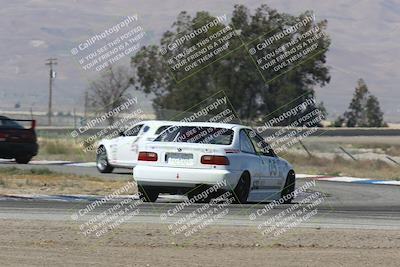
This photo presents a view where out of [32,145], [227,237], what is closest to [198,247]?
[227,237]

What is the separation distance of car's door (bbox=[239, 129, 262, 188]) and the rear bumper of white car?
364 millimetres

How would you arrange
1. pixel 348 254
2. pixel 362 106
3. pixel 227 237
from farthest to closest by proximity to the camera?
pixel 362 106 < pixel 227 237 < pixel 348 254

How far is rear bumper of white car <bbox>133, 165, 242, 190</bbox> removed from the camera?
17.4 meters

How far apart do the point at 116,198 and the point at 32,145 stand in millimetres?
11915

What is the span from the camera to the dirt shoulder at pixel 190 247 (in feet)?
34.3

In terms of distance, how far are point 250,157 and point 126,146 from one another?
33.4ft

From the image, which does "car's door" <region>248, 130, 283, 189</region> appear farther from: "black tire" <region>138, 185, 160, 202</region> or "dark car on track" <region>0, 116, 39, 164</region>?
"dark car on track" <region>0, 116, 39, 164</region>

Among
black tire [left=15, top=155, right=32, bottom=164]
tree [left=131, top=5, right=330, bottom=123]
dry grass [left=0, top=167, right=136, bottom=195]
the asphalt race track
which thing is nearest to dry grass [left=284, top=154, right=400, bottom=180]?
black tire [left=15, top=155, right=32, bottom=164]

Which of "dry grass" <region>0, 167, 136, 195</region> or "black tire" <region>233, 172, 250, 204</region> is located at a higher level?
"dry grass" <region>0, 167, 136, 195</region>

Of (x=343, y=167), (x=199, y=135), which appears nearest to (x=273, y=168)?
(x=199, y=135)

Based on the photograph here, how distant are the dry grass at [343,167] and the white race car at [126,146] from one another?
7836 millimetres

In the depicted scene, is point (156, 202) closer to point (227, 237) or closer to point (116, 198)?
point (116, 198)

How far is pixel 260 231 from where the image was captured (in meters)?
13.7

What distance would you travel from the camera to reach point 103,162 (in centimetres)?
2906
